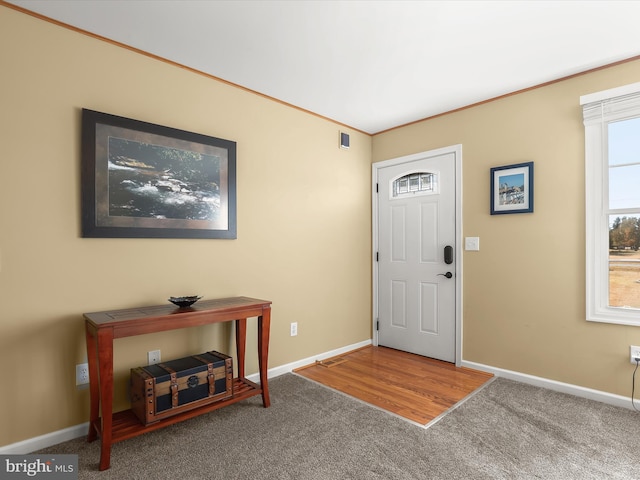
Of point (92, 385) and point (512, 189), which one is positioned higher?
point (512, 189)

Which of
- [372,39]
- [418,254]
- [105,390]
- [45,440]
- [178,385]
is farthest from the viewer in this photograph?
[418,254]

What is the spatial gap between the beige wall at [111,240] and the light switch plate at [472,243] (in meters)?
1.42

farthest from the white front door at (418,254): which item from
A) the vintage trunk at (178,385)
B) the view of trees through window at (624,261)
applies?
the vintage trunk at (178,385)

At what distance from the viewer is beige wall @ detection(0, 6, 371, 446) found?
2.04m

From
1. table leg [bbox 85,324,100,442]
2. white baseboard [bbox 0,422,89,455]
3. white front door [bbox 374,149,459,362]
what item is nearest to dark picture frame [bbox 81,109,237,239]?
table leg [bbox 85,324,100,442]

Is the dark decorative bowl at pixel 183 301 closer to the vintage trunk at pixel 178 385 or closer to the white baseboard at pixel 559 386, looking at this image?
the vintage trunk at pixel 178 385

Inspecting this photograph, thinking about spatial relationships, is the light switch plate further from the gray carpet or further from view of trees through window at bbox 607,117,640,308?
the gray carpet

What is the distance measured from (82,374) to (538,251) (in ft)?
11.4

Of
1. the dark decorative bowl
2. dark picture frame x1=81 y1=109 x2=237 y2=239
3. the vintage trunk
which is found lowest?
the vintage trunk

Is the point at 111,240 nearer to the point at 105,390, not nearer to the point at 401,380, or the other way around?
the point at 105,390

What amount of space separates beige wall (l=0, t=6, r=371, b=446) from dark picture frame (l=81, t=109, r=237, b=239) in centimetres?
8

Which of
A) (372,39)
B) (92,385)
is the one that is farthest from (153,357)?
(372,39)

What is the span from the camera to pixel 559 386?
2871 millimetres

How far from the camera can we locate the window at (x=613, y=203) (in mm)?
2588
